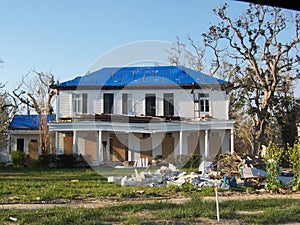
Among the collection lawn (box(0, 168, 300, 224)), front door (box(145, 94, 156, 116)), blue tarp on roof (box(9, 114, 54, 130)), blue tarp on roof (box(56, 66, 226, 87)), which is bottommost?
lawn (box(0, 168, 300, 224))

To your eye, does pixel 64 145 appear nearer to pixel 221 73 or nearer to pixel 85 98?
pixel 85 98

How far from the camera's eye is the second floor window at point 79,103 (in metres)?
32.6

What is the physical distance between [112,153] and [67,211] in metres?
22.7

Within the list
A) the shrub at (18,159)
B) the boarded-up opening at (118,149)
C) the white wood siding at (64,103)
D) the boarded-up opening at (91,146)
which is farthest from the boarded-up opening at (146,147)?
the shrub at (18,159)

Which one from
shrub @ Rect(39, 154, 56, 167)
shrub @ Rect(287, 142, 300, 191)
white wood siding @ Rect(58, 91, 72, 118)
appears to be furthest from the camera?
white wood siding @ Rect(58, 91, 72, 118)

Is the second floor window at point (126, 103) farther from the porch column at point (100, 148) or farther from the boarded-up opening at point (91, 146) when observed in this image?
the porch column at point (100, 148)

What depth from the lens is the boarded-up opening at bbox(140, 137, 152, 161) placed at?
32500 mm

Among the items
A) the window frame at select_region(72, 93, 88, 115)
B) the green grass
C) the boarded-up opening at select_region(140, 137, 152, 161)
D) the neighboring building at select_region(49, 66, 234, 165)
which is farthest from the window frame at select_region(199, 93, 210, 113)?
the green grass

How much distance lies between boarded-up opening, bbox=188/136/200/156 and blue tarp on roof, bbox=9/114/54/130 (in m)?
Result: 13.4

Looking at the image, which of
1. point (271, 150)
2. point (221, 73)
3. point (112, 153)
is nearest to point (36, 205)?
point (271, 150)

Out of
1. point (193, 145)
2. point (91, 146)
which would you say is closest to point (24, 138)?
point (91, 146)

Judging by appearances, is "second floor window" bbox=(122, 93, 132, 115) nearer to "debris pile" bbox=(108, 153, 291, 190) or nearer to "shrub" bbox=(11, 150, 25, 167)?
"shrub" bbox=(11, 150, 25, 167)

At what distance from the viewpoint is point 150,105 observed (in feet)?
107

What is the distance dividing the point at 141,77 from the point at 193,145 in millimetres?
6515
